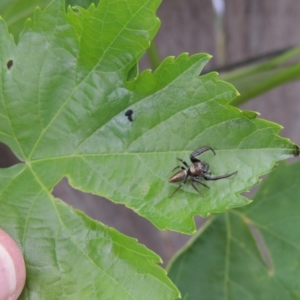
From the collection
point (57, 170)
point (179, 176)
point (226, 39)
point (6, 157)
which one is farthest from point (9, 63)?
point (226, 39)

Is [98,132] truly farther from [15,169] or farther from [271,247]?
[271,247]

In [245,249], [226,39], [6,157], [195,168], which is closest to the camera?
[195,168]

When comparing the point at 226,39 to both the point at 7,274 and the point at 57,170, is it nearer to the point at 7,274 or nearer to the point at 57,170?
the point at 57,170

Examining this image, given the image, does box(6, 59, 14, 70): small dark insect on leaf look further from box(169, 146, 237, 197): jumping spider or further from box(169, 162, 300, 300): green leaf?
box(169, 162, 300, 300): green leaf

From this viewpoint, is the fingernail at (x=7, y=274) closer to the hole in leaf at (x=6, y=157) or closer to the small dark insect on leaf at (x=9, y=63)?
the small dark insect on leaf at (x=9, y=63)

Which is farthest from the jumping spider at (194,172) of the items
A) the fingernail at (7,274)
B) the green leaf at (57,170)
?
the fingernail at (7,274)

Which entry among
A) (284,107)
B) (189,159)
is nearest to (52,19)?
(189,159)
